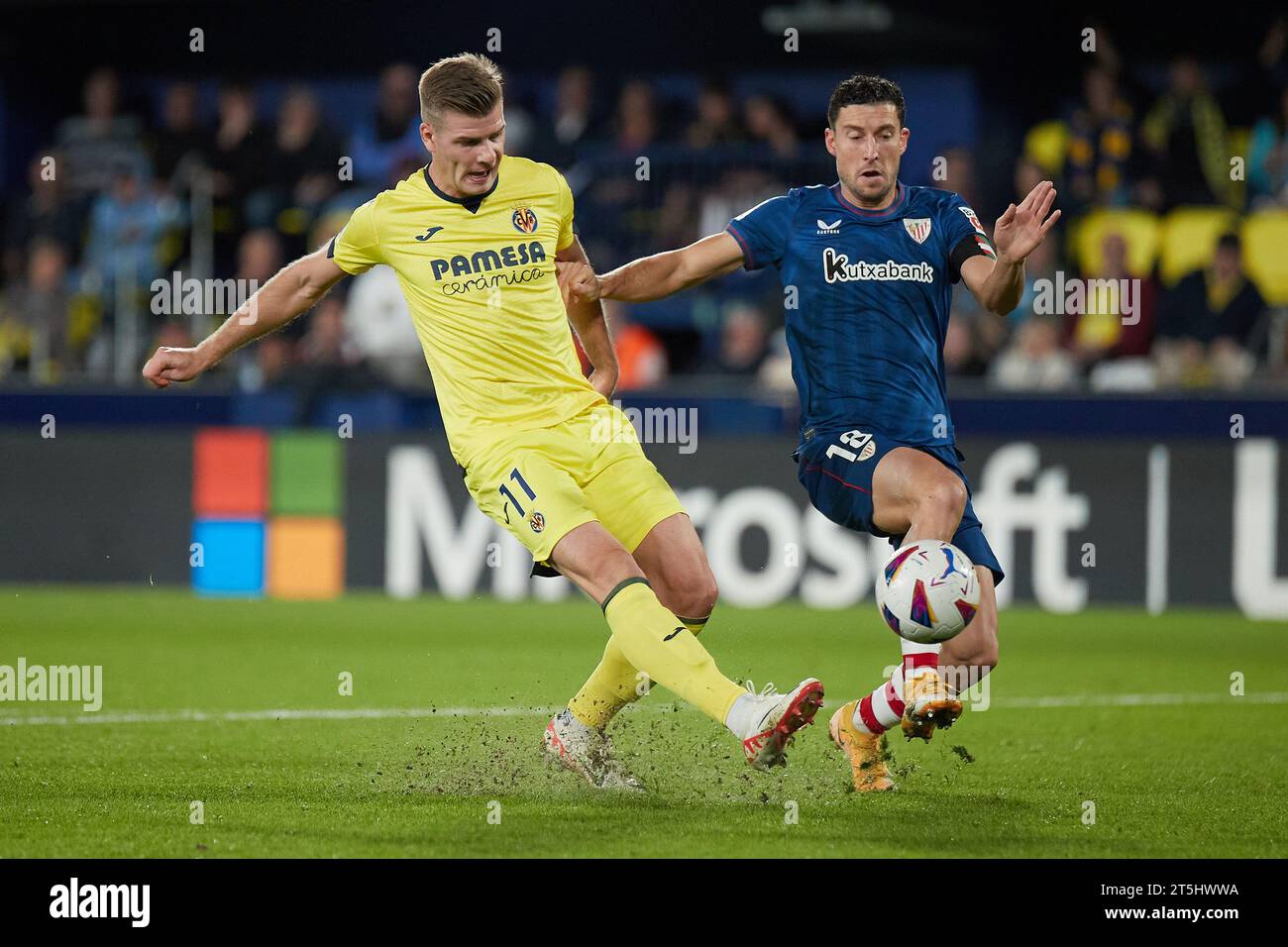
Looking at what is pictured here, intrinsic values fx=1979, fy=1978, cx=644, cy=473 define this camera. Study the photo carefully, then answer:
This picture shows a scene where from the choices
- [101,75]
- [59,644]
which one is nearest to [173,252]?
[101,75]

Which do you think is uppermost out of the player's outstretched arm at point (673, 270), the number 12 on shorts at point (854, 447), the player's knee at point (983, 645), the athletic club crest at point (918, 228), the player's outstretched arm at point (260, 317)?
the athletic club crest at point (918, 228)

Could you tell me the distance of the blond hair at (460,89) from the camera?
644 centimetres

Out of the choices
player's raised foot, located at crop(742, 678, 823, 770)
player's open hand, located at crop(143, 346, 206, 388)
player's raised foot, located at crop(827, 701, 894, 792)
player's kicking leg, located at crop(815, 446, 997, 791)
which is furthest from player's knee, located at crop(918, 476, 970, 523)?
→ player's open hand, located at crop(143, 346, 206, 388)

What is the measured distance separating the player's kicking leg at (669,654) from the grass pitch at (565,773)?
0.34m

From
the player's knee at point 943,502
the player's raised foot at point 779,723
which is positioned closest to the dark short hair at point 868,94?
the player's knee at point 943,502

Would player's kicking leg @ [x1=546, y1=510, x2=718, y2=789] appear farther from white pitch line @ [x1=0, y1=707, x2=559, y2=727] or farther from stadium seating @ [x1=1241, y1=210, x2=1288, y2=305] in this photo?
stadium seating @ [x1=1241, y1=210, x2=1288, y2=305]

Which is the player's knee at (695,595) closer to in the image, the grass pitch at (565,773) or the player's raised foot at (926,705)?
the grass pitch at (565,773)

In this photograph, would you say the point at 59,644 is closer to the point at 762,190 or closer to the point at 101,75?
the point at 762,190

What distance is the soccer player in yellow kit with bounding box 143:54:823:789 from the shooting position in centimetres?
653

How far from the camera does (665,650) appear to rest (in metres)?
6.12

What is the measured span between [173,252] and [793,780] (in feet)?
35.4

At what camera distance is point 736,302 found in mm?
16312

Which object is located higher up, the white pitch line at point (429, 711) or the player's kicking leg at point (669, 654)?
the player's kicking leg at point (669, 654)

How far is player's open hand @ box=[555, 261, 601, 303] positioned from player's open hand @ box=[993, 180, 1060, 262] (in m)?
A: 1.41
